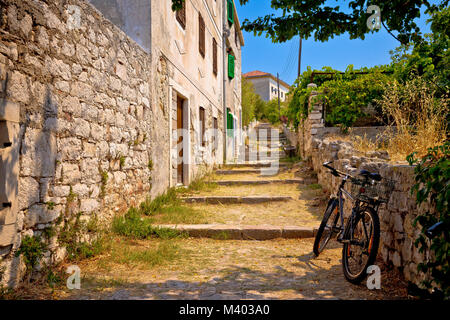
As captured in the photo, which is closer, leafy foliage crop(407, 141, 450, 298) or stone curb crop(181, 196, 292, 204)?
leafy foliage crop(407, 141, 450, 298)

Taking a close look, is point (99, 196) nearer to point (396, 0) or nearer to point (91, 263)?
point (91, 263)

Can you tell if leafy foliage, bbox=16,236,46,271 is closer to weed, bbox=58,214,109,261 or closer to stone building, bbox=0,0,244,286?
stone building, bbox=0,0,244,286

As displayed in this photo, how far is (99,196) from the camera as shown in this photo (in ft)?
13.3

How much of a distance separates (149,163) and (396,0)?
4298 millimetres

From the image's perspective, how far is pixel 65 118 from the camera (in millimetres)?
3402

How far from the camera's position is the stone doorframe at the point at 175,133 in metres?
6.61

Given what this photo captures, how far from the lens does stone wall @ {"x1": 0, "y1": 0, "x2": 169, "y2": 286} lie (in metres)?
2.62

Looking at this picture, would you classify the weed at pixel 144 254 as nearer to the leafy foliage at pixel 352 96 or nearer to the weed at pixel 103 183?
the weed at pixel 103 183

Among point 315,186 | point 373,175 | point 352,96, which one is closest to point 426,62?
point 352,96

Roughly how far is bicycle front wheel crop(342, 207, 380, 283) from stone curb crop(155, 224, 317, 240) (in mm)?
1326

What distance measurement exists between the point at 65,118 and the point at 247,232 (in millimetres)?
2738

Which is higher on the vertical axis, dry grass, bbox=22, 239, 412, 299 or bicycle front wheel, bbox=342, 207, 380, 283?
bicycle front wheel, bbox=342, 207, 380, 283

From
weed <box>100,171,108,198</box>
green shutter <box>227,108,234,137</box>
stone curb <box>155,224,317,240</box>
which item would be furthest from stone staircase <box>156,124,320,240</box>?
green shutter <box>227,108,234,137</box>

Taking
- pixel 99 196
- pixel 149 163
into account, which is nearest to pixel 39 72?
pixel 99 196
